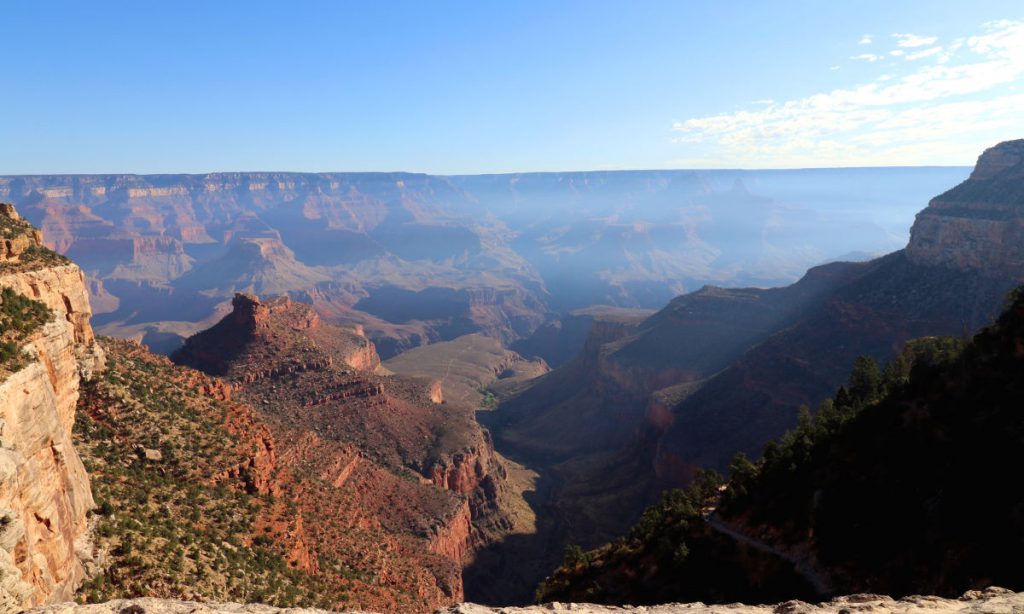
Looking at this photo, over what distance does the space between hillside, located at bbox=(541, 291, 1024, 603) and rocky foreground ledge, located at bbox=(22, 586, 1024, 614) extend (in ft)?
13.0

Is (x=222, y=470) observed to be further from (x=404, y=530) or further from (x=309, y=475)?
(x=404, y=530)

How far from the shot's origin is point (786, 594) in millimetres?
21359

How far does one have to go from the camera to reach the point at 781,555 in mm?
23688

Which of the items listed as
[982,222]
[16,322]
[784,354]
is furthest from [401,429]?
[982,222]

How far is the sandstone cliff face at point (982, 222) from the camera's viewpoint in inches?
2448

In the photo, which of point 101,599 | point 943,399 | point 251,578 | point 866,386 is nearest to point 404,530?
point 251,578

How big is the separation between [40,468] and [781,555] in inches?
1035

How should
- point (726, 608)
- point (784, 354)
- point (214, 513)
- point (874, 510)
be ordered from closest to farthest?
point (726, 608) < point (874, 510) < point (214, 513) < point (784, 354)

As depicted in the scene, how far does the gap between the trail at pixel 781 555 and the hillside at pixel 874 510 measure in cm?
6

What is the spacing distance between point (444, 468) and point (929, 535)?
48598mm

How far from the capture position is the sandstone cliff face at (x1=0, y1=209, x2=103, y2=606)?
553 inches

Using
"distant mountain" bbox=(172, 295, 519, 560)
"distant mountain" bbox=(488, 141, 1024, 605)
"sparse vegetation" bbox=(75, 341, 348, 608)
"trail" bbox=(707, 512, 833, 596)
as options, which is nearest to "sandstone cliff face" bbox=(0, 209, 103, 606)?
"sparse vegetation" bbox=(75, 341, 348, 608)

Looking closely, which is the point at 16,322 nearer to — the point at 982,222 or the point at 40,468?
the point at 40,468

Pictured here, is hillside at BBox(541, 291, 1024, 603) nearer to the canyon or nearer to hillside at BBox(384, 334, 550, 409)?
the canyon
